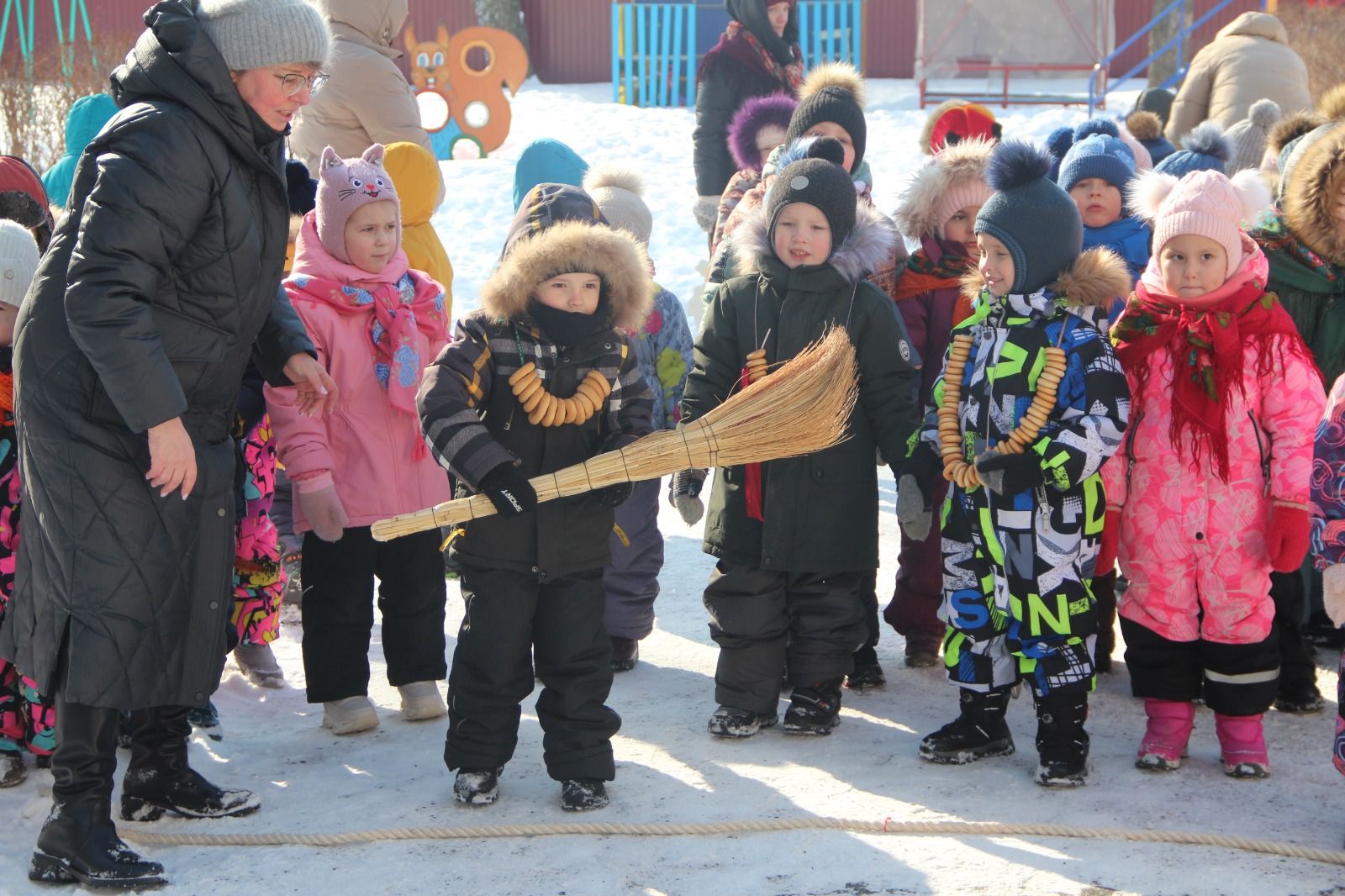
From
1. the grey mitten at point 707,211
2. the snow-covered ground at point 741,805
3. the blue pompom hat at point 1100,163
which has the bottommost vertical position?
the snow-covered ground at point 741,805

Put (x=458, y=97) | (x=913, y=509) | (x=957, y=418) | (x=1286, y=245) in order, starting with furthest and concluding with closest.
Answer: (x=458, y=97) < (x=1286, y=245) < (x=913, y=509) < (x=957, y=418)

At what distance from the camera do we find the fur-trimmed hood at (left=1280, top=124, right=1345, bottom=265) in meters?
4.46

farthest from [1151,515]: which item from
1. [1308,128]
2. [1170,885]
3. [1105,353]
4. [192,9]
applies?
[192,9]

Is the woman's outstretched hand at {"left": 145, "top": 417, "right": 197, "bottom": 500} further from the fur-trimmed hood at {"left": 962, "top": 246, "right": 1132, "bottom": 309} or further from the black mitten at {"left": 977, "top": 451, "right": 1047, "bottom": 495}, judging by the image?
the fur-trimmed hood at {"left": 962, "top": 246, "right": 1132, "bottom": 309}

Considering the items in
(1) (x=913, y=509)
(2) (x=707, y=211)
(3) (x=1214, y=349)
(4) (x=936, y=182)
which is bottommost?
(1) (x=913, y=509)

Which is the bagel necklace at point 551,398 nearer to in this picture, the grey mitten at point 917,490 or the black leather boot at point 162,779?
the grey mitten at point 917,490

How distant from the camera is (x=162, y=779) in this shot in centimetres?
385

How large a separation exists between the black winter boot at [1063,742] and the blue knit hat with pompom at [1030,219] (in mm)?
1158

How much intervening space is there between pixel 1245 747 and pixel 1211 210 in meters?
1.52

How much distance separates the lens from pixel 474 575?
155 inches

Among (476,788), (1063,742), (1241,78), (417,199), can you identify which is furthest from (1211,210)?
(1241,78)

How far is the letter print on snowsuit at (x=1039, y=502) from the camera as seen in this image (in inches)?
155

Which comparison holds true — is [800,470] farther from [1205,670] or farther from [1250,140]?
[1250,140]

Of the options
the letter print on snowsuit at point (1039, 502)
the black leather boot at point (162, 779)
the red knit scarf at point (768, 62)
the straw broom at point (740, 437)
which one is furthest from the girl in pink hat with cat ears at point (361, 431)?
the red knit scarf at point (768, 62)
